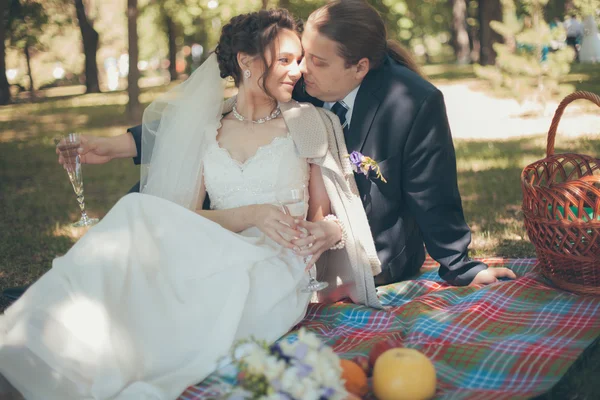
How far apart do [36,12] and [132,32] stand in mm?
10957

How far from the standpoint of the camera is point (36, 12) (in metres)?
22.7

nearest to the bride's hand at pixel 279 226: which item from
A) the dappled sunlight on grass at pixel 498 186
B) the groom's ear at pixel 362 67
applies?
the groom's ear at pixel 362 67

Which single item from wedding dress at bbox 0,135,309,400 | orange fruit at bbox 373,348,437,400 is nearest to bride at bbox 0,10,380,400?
A: wedding dress at bbox 0,135,309,400

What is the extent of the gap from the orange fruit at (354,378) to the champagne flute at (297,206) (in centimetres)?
86

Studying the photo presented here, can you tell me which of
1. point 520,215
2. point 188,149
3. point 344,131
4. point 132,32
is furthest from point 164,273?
point 132,32

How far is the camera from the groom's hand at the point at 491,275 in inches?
160

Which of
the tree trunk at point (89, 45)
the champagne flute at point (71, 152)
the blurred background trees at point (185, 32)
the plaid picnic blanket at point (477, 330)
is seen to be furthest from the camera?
the tree trunk at point (89, 45)

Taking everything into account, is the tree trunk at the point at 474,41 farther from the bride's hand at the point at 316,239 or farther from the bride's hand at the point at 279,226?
the bride's hand at the point at 279,226

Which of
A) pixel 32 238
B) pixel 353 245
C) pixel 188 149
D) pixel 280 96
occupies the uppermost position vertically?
pixel 280 96

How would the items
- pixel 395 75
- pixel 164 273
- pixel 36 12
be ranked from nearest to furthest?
pixel 164 273
pixel 395 75
pixel 36 12

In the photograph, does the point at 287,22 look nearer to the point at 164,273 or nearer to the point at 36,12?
the point at 164,273

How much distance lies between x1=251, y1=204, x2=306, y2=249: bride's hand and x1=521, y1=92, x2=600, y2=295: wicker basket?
1.39 metres

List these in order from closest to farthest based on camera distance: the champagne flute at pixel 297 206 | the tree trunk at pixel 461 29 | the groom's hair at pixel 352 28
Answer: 1. the champagne flute at pixel 297 206
2. the groom's hair at pixel 352 28
3. the tree trunk at pixel 461 29

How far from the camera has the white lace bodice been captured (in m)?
3.91
